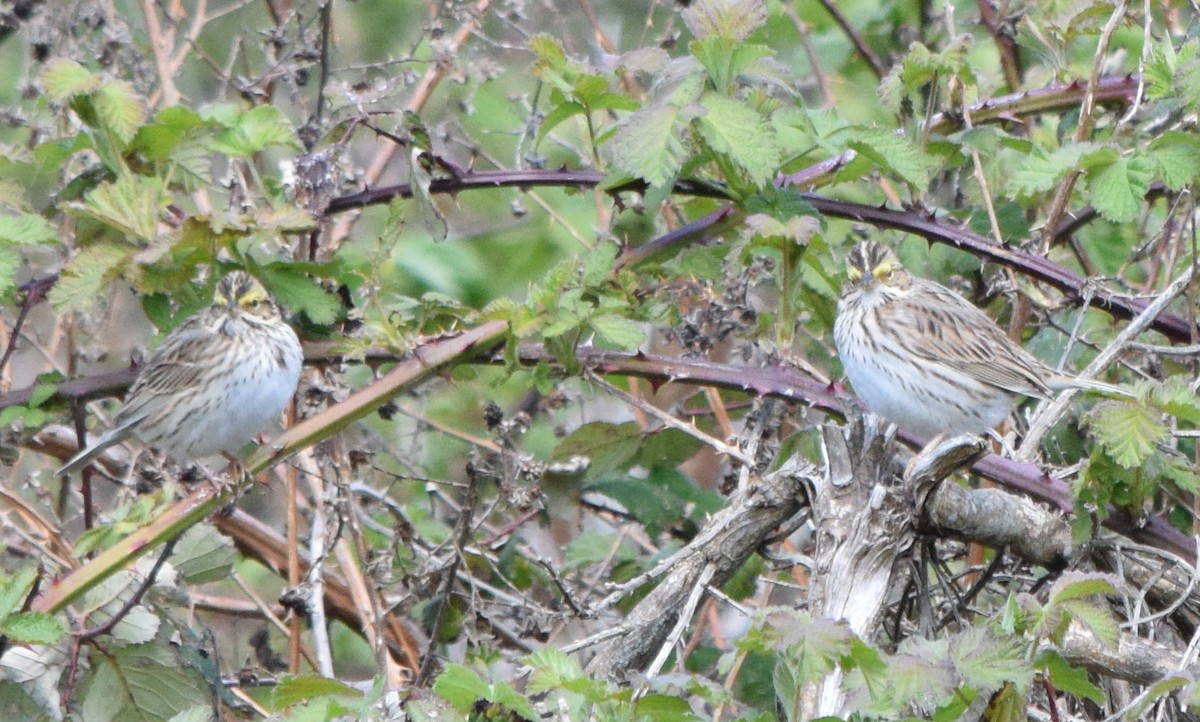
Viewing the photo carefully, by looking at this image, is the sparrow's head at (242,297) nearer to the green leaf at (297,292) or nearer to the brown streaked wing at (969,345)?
the green leaf at (297,292)

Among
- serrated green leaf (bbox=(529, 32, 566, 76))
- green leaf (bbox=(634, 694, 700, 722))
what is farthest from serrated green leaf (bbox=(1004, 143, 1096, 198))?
green leaf (bbox=(634, 694, 700, 722))

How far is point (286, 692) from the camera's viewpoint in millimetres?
3043

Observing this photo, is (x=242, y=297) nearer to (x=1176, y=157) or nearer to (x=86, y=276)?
(x=86, y=276)

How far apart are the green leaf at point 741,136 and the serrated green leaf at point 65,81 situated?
5.42 ft

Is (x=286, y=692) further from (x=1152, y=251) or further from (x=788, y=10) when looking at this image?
(x=788, y=10)

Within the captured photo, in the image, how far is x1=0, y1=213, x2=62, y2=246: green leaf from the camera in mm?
4027

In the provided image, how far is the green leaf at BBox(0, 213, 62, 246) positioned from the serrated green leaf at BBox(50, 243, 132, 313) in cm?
9

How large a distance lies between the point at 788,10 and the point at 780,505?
141 inches

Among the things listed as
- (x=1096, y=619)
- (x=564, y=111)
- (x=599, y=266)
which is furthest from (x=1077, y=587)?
(x=564, y=111)

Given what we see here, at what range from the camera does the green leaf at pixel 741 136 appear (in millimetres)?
3707

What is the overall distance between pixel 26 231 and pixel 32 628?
114 centimetres

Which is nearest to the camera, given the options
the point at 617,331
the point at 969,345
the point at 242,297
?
the point at 617,331

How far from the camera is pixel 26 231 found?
405 cm

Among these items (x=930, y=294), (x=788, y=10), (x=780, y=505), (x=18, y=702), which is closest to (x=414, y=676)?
(x=18, y=702)
